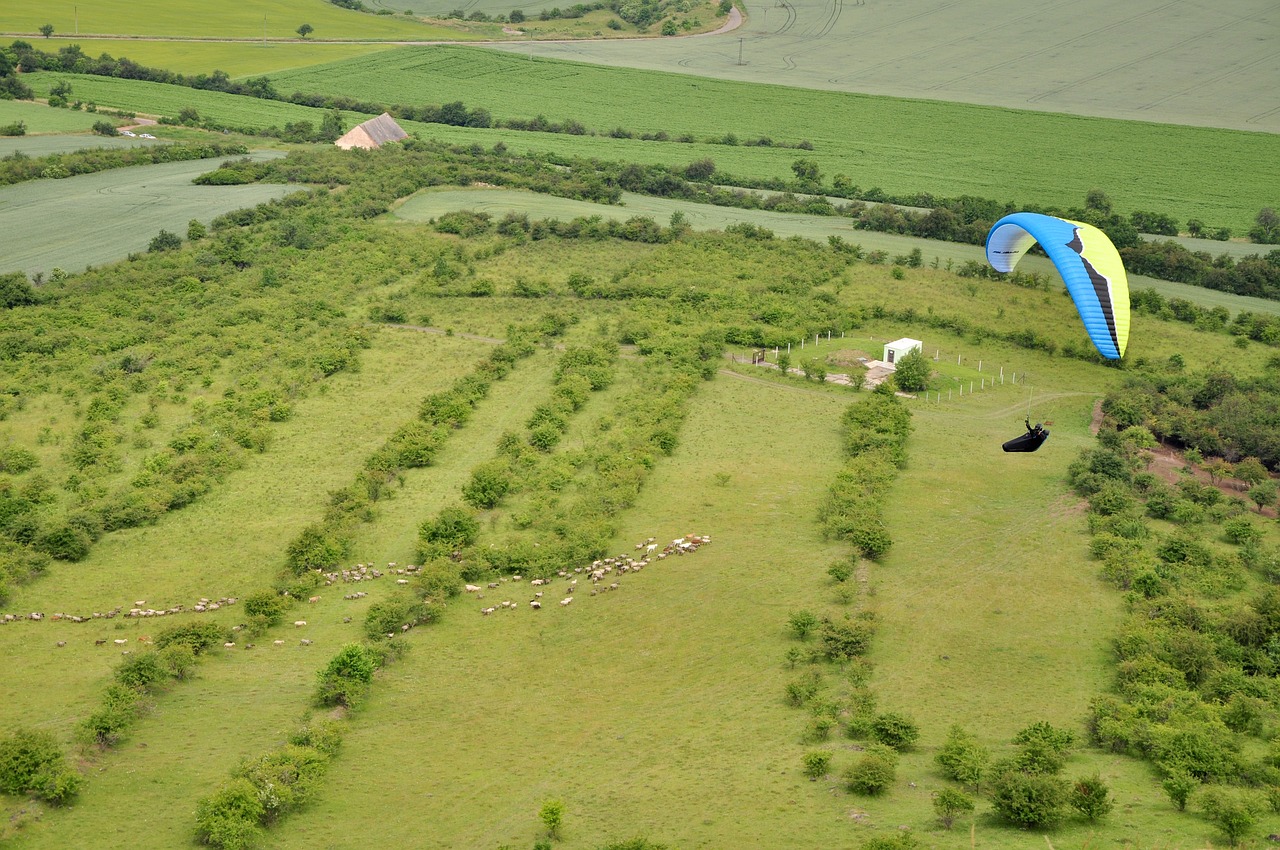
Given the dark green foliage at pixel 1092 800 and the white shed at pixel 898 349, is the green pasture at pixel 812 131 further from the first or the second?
the dark green foliage at pixel 1092 800

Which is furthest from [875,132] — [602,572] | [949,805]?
[949,805]

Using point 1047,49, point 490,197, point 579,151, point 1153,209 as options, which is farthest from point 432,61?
point 1153,209

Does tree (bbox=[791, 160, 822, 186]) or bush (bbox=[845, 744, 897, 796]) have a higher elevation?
tree (bbox=[791, 160, 822, 186])

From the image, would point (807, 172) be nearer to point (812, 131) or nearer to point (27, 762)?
point (812, 131)

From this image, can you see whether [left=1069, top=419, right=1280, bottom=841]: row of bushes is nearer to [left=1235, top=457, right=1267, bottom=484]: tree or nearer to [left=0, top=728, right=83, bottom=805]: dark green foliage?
[left=1235, top=457, right=1267, bottom=484]: tree

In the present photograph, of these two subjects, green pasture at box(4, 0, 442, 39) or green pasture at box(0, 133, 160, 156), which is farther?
green pasture at box(4, 0, 442, 39)

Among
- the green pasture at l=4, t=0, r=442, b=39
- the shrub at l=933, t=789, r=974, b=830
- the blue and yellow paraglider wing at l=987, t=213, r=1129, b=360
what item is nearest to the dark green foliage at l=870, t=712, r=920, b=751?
the shrub at l=933, t=789, r=974, b=830
